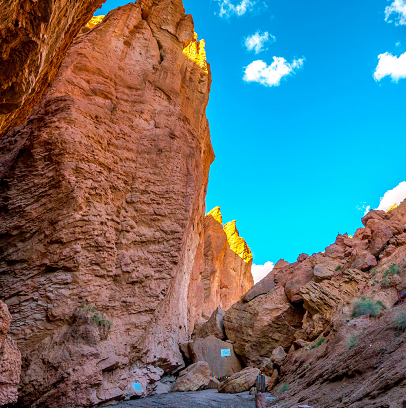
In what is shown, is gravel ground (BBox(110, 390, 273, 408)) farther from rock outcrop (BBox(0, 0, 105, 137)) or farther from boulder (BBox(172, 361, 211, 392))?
rock outcrop (BBox(0, 0, 105, 137))

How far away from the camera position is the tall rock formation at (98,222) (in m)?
8.89

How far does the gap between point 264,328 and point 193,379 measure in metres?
6.16

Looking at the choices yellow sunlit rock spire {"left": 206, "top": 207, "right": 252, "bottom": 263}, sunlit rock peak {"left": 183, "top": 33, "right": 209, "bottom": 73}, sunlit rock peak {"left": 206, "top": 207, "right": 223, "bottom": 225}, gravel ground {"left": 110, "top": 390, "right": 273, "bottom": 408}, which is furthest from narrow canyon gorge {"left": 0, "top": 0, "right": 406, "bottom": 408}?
yellow sunlit rock spire {"left": 206, "top": 207, "right": 252, "bottom": 263}

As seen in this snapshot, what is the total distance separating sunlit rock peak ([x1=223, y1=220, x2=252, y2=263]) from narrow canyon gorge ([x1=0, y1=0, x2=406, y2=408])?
3183 centimetres

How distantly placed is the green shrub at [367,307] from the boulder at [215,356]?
25.1ft

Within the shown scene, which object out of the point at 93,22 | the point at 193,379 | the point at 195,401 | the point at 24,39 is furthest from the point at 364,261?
the point at 93,22

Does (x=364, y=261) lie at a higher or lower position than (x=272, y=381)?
higher

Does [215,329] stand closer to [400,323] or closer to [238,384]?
[238,384]

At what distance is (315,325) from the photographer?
45.6ft

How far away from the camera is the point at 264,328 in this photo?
1733 centimetres

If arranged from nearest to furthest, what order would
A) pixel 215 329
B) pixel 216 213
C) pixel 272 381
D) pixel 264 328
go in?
pixel 272 381, pixel 264 328, pixel 215 329, pixel 216 213

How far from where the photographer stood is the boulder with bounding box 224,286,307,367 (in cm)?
1684

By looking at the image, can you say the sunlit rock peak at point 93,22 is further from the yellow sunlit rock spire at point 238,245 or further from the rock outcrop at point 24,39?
the yellow sunlit rock spire at point 238,245

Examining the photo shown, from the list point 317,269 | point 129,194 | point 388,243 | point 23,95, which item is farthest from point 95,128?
point 388,243
